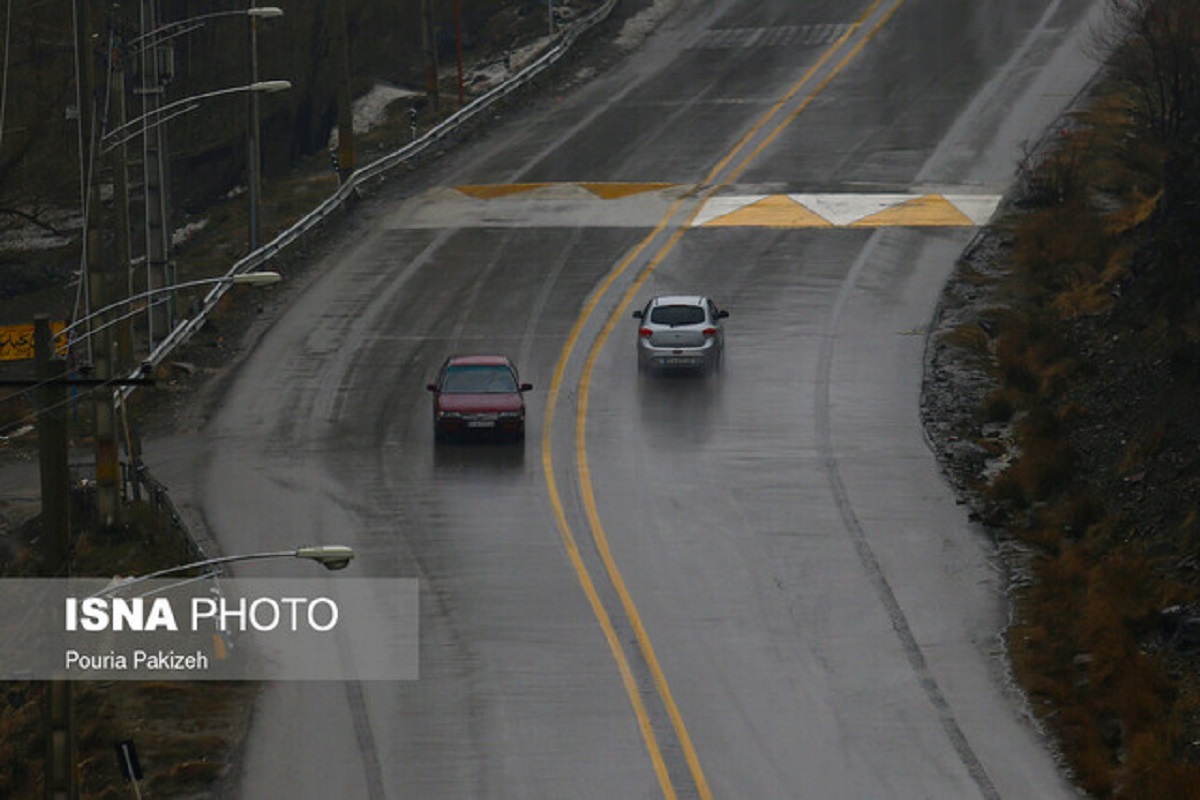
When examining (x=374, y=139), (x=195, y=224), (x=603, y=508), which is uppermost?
(x=603, y=508)

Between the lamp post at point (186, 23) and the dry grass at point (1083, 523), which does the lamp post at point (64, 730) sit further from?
the lamp post at point (186, 23)

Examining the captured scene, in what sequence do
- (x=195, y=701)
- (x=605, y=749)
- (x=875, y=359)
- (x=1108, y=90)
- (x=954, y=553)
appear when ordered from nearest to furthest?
(x=605, y=749)
(x=195, y=701)
(x=954, y=553)
(x=875, y=359)
(x=1108, y=90)

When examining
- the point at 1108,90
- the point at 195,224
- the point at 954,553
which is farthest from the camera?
the point at 195,224

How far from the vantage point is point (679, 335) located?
1758 inches

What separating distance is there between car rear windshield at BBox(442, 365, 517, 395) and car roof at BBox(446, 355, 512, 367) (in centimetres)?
4

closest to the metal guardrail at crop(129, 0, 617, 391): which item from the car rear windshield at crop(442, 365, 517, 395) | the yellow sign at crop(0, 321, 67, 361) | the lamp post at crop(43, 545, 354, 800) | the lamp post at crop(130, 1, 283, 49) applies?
the yellow sign at crop(0, 321, 67, 361)

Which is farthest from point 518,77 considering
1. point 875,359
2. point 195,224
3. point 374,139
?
point 875,359

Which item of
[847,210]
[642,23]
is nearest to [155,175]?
[847,210]

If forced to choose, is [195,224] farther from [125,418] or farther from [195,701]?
[195,701]

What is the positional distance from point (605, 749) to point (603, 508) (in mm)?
9801

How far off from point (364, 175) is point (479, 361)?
19.2m

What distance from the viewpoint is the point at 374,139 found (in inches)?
2731

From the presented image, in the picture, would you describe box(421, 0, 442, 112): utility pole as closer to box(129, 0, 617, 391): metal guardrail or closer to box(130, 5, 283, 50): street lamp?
box(129, 0, 617, 391): metal guardrail

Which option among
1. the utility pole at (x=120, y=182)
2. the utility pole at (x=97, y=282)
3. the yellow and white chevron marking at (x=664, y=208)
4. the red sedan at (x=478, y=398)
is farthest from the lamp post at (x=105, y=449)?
the yellow and white chevron marking at (x=664, y=208)
